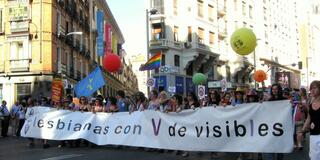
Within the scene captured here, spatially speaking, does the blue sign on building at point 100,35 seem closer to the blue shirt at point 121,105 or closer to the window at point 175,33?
the window at point 175,33

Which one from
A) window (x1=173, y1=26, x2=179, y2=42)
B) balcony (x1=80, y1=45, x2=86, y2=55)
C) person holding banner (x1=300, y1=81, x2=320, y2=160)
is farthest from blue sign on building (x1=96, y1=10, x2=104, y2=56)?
person holding banner (x1=300, y1=81, x2=320, y2=160)

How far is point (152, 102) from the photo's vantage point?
14102 millimetres

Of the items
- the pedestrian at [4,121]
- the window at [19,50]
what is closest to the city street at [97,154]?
the pedestrian at [4,121]

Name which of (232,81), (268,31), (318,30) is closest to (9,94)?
(232,81)

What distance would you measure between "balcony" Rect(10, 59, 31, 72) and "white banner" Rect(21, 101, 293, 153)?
23.8 meters

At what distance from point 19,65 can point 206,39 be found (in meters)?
20.9

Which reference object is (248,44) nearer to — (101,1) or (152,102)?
(152,102)

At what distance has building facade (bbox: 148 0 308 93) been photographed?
48.9 m

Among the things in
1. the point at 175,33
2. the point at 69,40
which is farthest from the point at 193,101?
the point at 175,33

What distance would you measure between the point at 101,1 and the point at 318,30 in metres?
67.4

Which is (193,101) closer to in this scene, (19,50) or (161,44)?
(19,50)

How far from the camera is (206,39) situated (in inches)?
2076

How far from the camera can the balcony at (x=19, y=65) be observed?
3862cm

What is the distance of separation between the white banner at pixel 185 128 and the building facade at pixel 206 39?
78.2 feet
